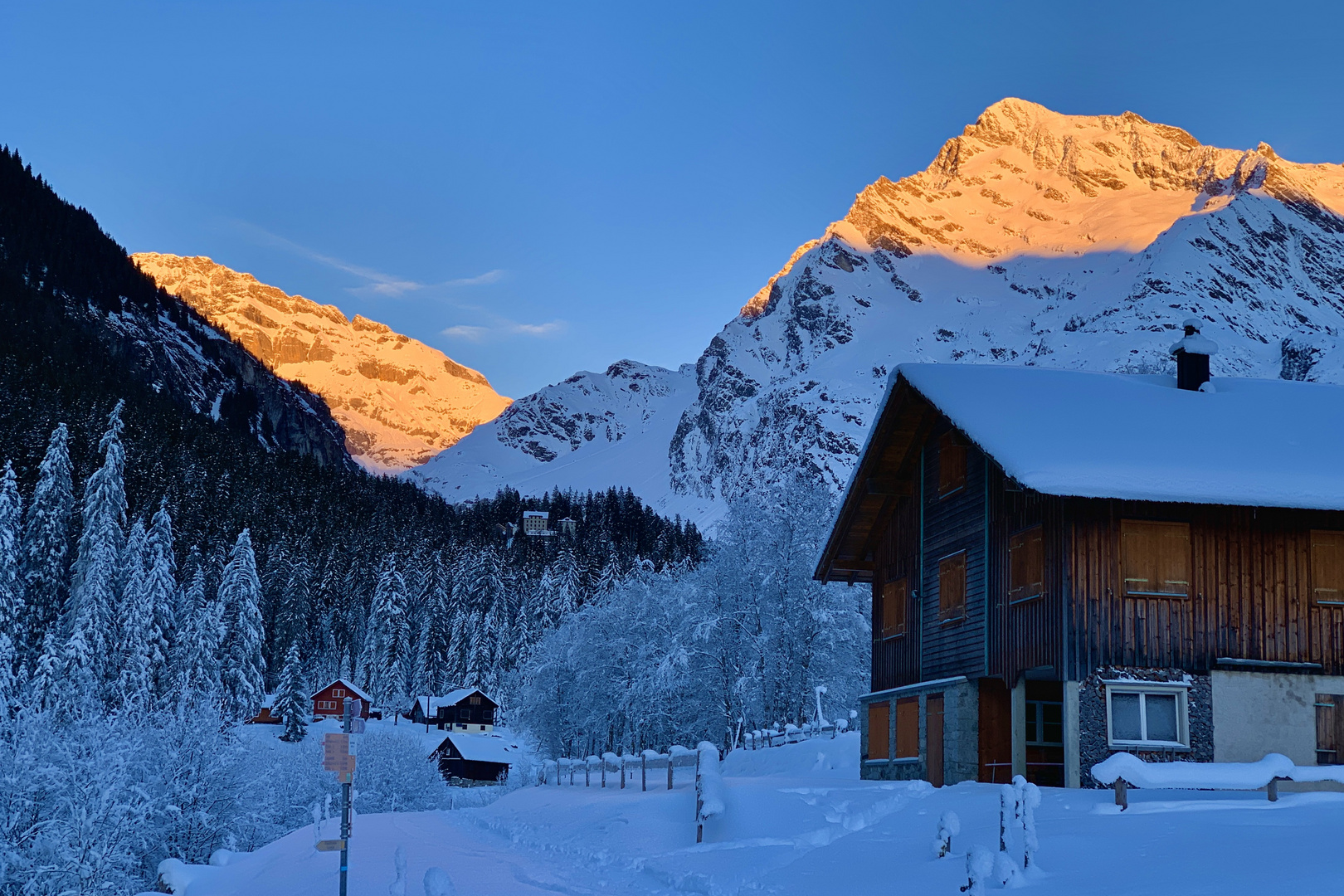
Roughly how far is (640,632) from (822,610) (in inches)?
706

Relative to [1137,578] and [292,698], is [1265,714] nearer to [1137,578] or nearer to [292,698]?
[1137,578]

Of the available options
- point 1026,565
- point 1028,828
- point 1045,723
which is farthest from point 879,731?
point 1028,828

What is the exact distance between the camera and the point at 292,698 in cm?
9775

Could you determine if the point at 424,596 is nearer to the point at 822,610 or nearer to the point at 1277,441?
the point at 822,610

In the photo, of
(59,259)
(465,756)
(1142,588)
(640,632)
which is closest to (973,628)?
(1142,588)

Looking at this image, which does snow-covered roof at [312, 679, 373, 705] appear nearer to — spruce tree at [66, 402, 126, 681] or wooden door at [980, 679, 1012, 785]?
spruce tree at [66, 402, 126, 681]

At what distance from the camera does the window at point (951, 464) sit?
2812 centimetres

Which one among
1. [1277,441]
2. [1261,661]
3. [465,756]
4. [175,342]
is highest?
[175,342]

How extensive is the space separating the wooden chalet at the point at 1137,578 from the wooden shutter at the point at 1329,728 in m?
0.03

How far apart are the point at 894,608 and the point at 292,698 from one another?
75253 mm

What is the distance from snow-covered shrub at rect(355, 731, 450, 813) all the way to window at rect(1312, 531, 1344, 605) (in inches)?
1886

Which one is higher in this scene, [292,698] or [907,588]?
[907,588]

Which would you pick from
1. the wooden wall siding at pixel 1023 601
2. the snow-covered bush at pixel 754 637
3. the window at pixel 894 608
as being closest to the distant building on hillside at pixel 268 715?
the snow-covered bush at pixel 754 637

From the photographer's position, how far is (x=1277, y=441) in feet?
83.2
